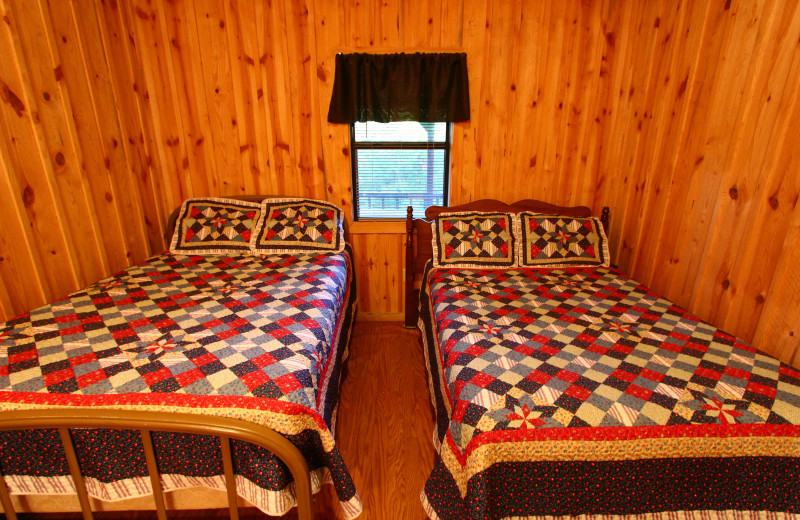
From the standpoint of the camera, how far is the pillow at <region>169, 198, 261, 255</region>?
7.85ft

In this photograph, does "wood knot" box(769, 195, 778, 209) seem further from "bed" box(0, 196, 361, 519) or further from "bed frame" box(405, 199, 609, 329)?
"bed" box(0, 196, 361, 519)

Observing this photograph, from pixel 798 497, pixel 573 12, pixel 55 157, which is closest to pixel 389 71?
pixel 573 12

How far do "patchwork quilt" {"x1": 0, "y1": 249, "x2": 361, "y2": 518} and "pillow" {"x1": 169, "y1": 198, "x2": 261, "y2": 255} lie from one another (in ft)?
2.28

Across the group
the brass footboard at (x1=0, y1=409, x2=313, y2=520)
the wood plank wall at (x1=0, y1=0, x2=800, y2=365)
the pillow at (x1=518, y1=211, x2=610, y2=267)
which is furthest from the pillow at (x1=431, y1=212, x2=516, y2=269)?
the brass footboard at (x1=0, y1=409, x2=313, y2=520)

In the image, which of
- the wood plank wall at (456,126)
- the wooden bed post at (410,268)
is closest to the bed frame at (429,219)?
the wooden bed post at (410,268)

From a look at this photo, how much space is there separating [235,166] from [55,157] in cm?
102

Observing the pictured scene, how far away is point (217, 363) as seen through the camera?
46.8 inches

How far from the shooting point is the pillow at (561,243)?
2307mm

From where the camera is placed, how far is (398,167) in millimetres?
2783

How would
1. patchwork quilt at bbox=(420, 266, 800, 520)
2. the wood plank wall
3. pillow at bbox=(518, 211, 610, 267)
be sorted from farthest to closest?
pillow at bbox=(518, 211, 610, 267) → the wood plank wall → patchwork quilt at bbox=(420, 266, 800, 520)

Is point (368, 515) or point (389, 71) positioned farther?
point (389, 71)

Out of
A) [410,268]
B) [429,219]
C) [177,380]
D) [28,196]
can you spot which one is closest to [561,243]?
[429,219]

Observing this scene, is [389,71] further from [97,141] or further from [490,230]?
[97,141]

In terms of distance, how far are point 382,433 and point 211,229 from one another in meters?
1.70
